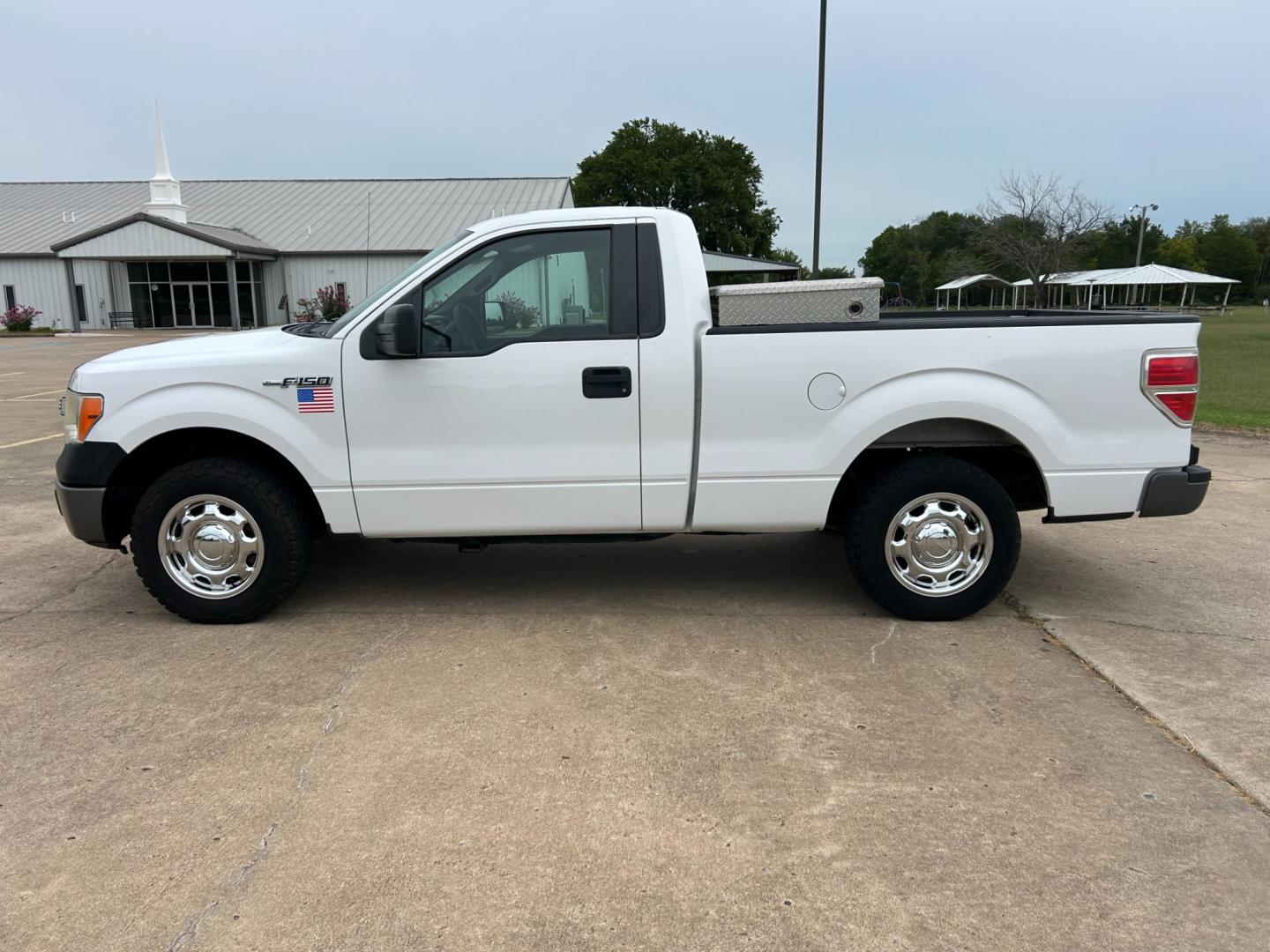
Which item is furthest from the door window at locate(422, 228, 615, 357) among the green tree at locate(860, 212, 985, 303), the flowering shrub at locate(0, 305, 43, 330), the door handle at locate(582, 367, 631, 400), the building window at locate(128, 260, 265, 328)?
the green tree at locate(860, 212, 985, 303)

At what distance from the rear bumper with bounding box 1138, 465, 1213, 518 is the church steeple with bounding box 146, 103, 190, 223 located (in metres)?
42.9

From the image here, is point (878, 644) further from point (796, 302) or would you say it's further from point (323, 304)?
point (323, 304)

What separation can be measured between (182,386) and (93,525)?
2.69 feet

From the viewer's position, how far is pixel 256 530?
15.3 ft

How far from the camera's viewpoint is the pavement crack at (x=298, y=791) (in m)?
2.62

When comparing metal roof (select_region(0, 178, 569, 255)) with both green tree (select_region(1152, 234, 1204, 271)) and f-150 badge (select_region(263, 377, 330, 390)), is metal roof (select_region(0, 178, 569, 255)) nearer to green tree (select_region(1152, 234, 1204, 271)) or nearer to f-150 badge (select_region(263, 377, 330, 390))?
f-150 badge (select_region(263, 377, 330, 390))

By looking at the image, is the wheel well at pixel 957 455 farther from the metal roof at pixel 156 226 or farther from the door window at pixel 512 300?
the metal roof at pixel 156 226

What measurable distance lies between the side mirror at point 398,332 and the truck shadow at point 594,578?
145 centimetres

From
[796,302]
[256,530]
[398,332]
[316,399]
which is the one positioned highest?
[796,302]

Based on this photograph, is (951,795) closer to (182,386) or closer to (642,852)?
(642,852)

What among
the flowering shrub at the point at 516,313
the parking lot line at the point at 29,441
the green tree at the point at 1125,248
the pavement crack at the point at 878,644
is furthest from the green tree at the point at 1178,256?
the flowering shrub at the point at 516,313

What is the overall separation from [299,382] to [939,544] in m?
3.19

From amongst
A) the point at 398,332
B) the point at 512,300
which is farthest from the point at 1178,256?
the point at 398,332

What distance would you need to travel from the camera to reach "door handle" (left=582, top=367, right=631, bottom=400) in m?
4.48
